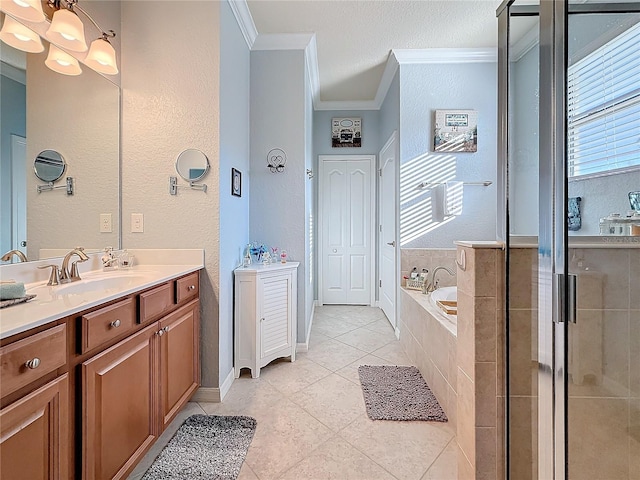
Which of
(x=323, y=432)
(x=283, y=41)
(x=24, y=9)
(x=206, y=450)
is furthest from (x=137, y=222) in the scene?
(x=283, y=41)

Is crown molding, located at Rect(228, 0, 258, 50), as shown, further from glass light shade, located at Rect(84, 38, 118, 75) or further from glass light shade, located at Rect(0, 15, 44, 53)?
glass light shade, located at Rect(0, 15, 44, 53)

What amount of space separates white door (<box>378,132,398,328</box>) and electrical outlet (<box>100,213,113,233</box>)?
8.50 feet

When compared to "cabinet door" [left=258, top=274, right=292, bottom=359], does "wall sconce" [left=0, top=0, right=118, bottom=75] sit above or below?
above

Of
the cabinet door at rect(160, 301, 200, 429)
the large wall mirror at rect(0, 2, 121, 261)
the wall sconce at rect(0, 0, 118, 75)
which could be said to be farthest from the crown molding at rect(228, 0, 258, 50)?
the cabinet door at rect(160, 301, 200, 429)

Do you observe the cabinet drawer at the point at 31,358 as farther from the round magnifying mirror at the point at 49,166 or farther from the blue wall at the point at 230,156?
the blue wall at the point at 230,156

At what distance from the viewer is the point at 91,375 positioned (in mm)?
1105

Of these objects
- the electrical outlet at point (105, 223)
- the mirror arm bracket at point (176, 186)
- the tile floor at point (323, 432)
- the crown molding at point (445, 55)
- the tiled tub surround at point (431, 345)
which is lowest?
the tile floor at point (323, 432)

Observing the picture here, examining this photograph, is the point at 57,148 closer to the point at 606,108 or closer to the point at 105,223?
the point at 105,223

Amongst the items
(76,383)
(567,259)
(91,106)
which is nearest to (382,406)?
(567,259)

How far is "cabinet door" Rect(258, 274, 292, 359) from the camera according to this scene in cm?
246

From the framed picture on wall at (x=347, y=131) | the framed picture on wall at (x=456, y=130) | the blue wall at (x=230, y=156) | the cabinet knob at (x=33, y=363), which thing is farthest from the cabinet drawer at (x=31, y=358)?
the framed picture on wall at (x=347, y=131)

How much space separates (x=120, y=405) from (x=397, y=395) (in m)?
1.61

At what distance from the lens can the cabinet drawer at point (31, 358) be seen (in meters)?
0.80

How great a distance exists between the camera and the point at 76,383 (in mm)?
1052
